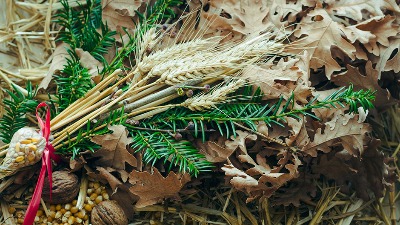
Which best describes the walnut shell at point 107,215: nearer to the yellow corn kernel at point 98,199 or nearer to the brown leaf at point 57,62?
the yellow corn kernel at point 98,199

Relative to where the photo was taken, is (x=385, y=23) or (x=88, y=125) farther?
(x=385, y=23)

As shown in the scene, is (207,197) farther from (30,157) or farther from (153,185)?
(30,157)

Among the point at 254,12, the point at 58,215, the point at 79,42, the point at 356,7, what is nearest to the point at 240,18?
the point at 254,12

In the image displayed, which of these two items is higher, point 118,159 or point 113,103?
point 113,103

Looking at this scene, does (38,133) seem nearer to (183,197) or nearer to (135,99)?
(135,99)

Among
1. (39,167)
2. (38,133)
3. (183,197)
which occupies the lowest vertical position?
(183,197)

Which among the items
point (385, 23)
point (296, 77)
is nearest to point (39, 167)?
point (296, 77)

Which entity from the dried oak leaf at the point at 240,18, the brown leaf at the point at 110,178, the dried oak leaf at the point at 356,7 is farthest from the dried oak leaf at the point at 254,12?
the brown leaf at the point at 110,178
